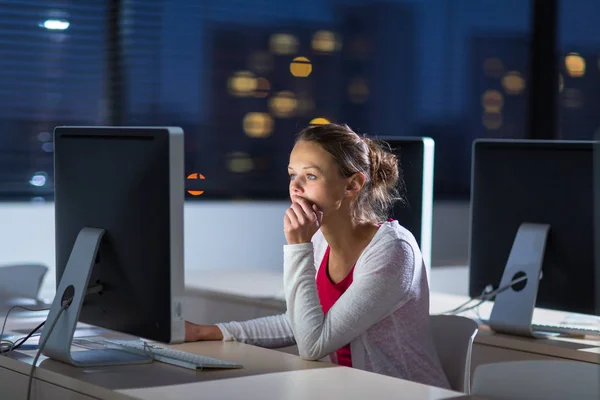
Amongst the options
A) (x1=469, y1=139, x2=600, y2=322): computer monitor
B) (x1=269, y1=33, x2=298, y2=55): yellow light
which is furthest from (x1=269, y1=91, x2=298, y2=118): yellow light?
(x1=469, y1=139, x2=600, y2=322): computer monitor

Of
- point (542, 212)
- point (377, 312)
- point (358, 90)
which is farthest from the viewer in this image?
point (358, 90)

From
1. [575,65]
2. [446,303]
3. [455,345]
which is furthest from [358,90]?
[455,345]

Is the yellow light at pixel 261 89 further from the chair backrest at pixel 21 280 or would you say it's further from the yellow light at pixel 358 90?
the chair backrest at pixel 21 280

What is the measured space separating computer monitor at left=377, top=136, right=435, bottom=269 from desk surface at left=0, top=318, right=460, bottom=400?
94cm

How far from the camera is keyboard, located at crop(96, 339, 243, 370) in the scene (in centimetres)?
210

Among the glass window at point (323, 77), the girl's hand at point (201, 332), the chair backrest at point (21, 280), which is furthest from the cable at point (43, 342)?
the glass window at point (323, 77)

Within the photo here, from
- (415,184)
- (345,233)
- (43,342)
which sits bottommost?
(43,342)

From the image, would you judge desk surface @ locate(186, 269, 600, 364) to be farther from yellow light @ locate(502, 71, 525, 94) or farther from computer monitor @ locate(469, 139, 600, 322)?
yellow light @ locate(502, 71, 525, 94)

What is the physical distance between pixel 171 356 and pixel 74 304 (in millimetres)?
245

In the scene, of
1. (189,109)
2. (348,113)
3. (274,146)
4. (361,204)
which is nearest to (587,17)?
(348,113)

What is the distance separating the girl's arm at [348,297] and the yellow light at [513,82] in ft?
11.6

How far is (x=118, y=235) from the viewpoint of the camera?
209 centimetres

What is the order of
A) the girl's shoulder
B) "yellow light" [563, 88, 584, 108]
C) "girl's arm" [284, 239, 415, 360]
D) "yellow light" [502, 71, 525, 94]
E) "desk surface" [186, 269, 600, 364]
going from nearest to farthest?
"girl's arm" [284, 239, 415, 360] → the girl's shoulder → "desk surface" [186, 269, 600, 364] → "yellow light" [563, 88, 584, 108] → "yellow light" [502, 71, 525, 94]

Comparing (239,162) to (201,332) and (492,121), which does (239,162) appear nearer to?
(492,121)
